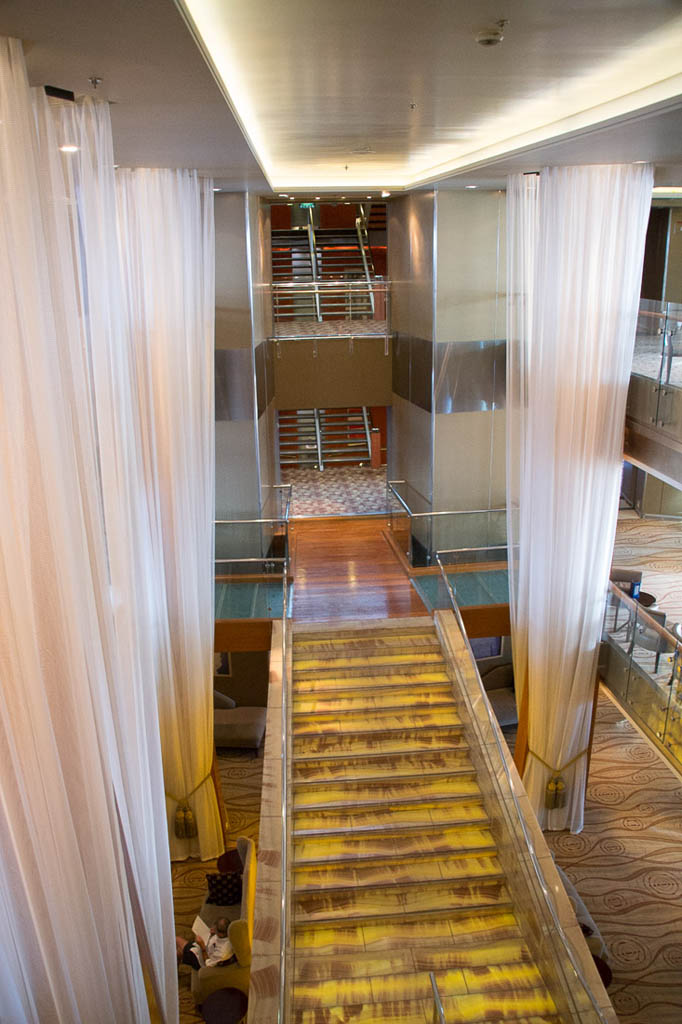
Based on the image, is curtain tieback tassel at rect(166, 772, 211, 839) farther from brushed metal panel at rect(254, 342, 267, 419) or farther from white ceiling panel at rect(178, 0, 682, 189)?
white ceiling panel at rect(178, 0, 682, 189)

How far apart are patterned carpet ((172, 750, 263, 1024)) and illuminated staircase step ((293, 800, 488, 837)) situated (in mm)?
2099

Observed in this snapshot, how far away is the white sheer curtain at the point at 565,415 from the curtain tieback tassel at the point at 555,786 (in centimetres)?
3

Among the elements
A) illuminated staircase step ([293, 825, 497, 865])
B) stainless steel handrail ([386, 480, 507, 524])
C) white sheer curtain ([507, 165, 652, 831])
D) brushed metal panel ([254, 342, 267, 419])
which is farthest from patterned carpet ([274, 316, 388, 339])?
illuminated staircase step ([293, 825, 497, 865])

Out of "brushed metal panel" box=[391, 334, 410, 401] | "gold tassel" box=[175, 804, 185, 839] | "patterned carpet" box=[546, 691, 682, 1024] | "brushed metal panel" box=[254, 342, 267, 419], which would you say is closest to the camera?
"patterned carpet" box=[546, 691, 682, 1024]

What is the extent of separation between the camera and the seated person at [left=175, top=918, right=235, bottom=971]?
8.30 m

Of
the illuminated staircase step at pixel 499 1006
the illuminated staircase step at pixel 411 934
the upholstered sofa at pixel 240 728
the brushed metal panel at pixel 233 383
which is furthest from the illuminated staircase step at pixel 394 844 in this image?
the brushed metal panel at pixel 233 383

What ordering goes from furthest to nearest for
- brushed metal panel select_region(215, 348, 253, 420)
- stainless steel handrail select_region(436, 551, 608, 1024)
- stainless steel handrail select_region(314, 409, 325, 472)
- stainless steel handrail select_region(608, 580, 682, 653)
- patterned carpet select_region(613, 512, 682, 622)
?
stainless steel handrail select_region(314, 409, 325, 472)
patterned carpet select_region(613, 512, 682, 622)
brushed metal panel select_region(215, 348, 253, 420)
stainless steel handrail select_region(608, 580, 682, 653)
stainless steel handrail select_region(436, 551, 608, 1024)

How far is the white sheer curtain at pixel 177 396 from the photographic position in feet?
24.6

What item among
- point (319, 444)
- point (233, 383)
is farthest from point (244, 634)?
point (319, 444)

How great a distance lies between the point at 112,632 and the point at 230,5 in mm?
3047

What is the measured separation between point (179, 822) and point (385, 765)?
8.85ft

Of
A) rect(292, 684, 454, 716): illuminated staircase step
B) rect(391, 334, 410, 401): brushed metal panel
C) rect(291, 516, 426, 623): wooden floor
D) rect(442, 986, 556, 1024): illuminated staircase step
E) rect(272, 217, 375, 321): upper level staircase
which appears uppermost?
rect(272, 217, 375, 321): upper level staircase

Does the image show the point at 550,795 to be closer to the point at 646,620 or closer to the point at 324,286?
the point at 646,620

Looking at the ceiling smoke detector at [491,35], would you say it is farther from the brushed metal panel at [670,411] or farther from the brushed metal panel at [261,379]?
the brushed metal panel at [261,379]
